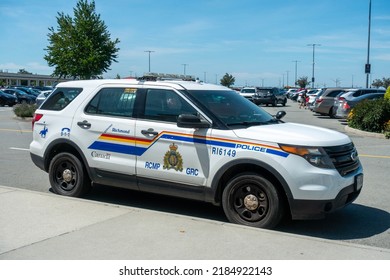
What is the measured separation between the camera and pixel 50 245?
470 centimetres

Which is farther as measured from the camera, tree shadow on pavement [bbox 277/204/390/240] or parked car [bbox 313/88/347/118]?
parked car [bbox 313/88/347/118]

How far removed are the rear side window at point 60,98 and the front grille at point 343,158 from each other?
368cm

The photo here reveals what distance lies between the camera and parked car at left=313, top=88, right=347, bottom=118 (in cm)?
2606

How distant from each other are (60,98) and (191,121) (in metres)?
2.53

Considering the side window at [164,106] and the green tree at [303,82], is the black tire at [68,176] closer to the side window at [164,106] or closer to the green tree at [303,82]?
the side window at [164,106]

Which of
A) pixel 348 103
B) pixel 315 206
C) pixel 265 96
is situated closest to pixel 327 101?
pixel 348 103

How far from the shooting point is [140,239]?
16.0ft

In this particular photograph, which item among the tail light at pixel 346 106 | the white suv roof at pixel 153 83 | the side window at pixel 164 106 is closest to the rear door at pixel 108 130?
the white suv roof at pixel 153 83

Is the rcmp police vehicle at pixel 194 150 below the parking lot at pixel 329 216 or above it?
above

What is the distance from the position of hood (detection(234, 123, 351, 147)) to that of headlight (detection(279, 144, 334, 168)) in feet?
0.20

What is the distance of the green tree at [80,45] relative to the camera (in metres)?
30.4

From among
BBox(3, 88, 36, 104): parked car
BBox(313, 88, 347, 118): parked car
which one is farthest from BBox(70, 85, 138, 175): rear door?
BBox(3, 88, 36, 104): parked car

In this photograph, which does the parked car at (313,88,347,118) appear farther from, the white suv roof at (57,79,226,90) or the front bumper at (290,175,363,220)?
the front bumper at (290,175,363,220)
